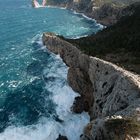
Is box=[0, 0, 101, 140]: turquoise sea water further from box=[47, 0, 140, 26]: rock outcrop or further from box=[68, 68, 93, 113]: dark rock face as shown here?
box=[47, 0, 140, 26]: rock outcrop

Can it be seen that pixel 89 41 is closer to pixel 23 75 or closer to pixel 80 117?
pixel 23 75

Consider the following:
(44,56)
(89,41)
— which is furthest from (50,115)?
(44,56)

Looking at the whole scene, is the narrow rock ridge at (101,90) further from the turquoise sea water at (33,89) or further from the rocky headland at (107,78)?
the turquoise sea water at (33,89)

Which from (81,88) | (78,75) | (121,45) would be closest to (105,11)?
(121,45)

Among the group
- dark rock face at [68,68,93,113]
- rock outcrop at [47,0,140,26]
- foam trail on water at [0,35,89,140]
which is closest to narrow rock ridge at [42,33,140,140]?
dark rock face at [68,68,93,113]

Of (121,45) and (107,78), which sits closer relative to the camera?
(107,78)

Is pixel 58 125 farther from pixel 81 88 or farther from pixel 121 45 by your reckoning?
pixel 121 45
